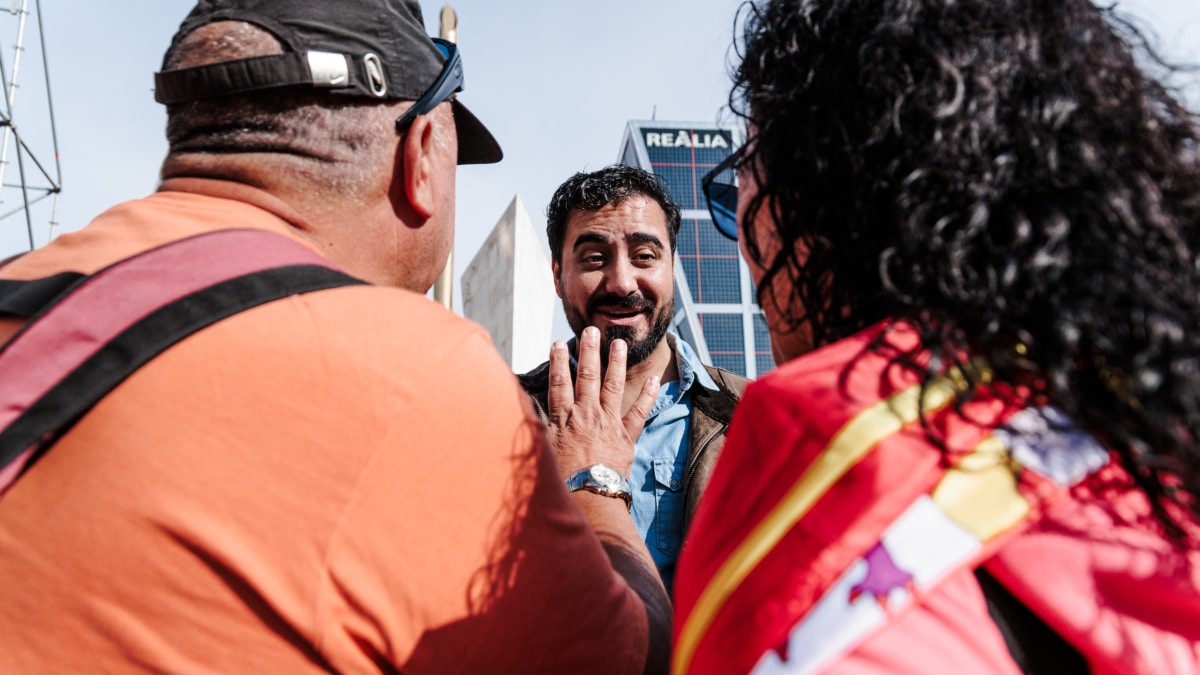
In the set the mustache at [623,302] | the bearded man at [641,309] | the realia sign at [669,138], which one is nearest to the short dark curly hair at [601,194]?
the bearded man at [641,309]

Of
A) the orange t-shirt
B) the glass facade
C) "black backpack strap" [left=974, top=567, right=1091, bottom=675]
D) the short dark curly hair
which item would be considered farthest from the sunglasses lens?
the glass facade

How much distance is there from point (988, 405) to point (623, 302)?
2.60 m

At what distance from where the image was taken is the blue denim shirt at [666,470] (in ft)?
8.89

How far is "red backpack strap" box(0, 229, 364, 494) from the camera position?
0.99 m

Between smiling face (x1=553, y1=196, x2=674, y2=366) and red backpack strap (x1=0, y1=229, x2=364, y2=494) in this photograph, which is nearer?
red backpack strap (x1=0, y1=229, x2=364, y2=494)

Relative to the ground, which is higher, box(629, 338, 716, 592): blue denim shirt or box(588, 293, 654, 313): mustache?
box(588, 293, 654, 313): mustache

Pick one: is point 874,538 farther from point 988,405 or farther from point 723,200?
point 723,200

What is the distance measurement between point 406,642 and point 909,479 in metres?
0.67

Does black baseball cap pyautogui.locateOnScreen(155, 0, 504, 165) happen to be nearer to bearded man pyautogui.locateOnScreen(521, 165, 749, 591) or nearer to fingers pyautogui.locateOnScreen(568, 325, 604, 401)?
fingers pyautogui.locateOnScreen(568, 325, 604, 401)

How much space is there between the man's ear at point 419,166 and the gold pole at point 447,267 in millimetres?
1324

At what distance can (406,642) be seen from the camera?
1057 millimetres

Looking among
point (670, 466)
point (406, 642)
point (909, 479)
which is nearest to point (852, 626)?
point (909, 479)

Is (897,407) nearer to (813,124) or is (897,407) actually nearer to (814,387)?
(814,387)

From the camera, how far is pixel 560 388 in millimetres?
2189
